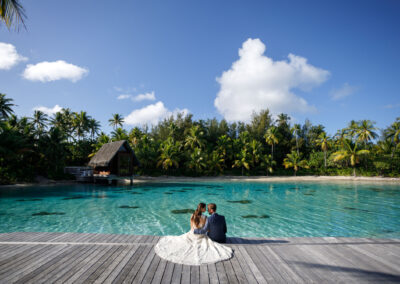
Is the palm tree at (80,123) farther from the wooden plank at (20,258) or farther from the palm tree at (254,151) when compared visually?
the wooden plank at (20,258)

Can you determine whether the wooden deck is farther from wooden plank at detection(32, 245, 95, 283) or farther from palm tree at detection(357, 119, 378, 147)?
palm tree at detection(357, 119, 378, 147)

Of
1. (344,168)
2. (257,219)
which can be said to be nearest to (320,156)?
(344,168)

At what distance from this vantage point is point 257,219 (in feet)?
33.8

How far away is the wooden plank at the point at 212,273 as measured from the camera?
314 cm

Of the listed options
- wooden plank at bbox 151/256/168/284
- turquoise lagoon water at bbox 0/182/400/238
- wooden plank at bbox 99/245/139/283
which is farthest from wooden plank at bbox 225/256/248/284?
turquoise lagoon water at bbox 0/182/400/238

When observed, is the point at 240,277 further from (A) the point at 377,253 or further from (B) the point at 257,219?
(B) the point at 257,219

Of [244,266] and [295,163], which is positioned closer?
[244,266]

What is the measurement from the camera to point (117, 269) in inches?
138

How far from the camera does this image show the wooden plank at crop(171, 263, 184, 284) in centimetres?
313

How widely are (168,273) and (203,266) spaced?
22.7 inches

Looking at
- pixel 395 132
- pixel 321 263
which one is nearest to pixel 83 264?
pixel 321 263

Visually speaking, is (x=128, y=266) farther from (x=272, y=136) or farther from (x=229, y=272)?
(x=272, y=136)

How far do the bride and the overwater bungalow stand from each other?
2084 centimetres

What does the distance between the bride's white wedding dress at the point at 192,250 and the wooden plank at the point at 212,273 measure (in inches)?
4.9
